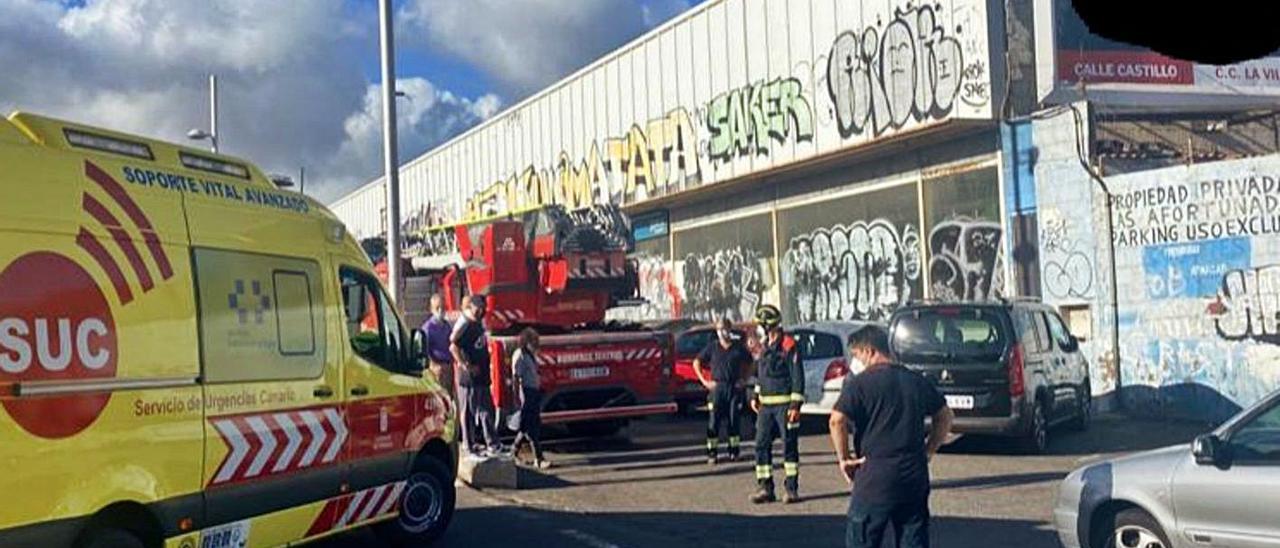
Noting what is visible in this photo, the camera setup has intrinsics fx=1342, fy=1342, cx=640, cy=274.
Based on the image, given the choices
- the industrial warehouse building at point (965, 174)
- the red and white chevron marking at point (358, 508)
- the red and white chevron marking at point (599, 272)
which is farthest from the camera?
the industrial warehouse building at point (965, 174)

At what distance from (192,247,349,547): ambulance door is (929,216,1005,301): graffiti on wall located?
13089 mm

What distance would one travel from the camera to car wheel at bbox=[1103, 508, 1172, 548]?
7.58 metres

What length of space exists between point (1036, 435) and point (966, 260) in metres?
6.84

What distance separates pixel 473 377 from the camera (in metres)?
13.6

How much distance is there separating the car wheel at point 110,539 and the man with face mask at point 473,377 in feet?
21.3

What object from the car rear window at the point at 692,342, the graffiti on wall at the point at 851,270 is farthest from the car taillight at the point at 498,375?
the graffiti on wall at the point at 851,270

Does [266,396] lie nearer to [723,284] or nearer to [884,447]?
[884,447]

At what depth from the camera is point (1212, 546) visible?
7.25 meters

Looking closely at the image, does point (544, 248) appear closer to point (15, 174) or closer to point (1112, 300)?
point (1112, 300)

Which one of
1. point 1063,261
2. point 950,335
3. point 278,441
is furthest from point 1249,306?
point 278,441

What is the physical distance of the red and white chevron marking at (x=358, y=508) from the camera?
8328 millimetres

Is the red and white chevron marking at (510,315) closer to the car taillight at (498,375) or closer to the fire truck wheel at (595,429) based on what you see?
the fire truck wheel at (595,429)

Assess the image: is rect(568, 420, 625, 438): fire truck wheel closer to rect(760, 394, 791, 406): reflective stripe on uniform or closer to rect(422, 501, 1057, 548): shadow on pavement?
rect(760, 394, 791, 406): reflective stripe on uniform

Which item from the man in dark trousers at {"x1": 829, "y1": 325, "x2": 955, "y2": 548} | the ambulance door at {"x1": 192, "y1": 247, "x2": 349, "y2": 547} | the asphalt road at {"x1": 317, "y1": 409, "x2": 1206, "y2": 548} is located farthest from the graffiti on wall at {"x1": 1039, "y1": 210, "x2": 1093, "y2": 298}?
the ambulance door at {"x1": 192, "y1": 247, "x2": 349, "y2": 547}
